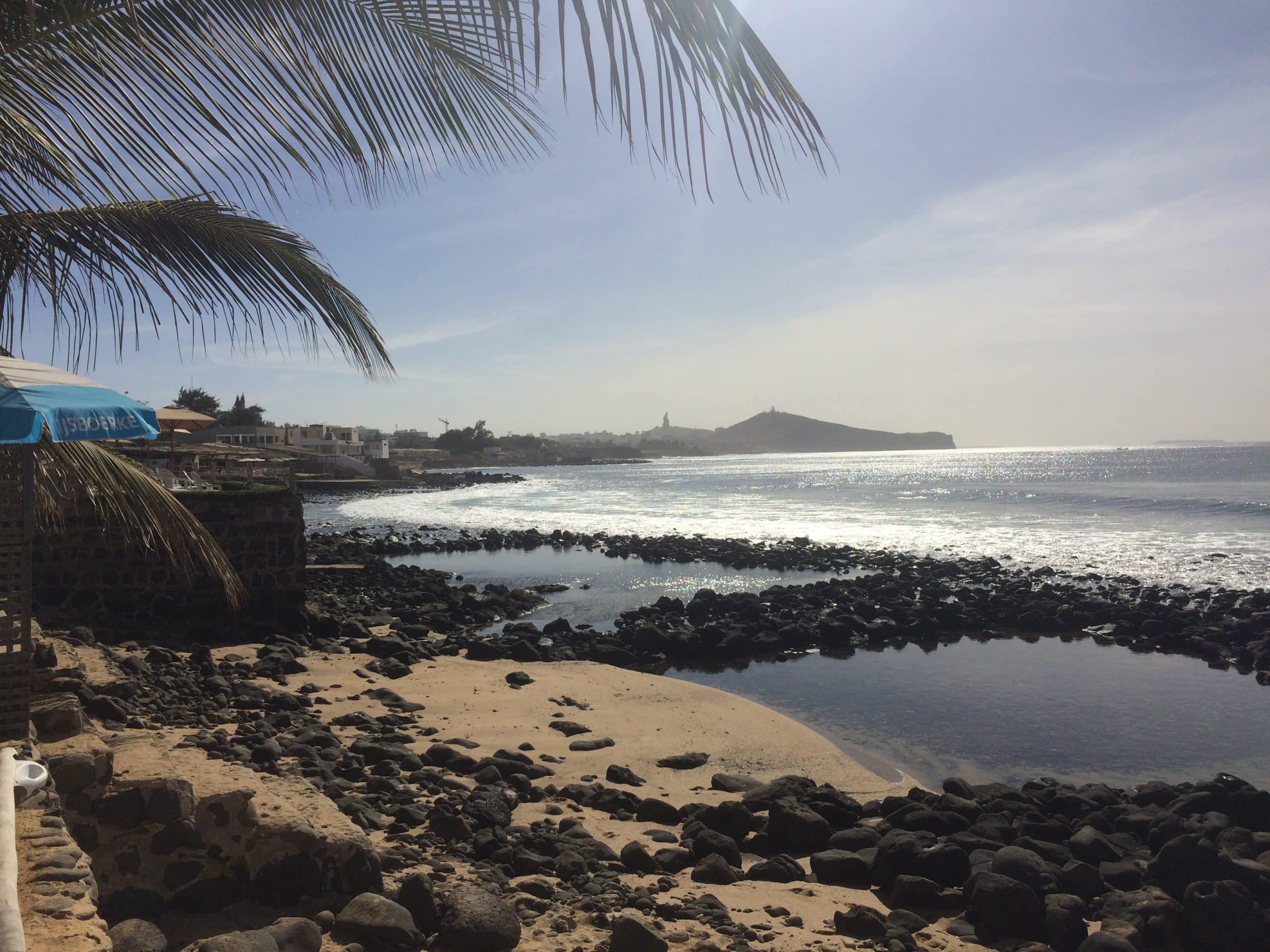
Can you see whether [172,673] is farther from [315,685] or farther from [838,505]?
[838,505]

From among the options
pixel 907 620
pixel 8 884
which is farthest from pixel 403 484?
pixel 8 884

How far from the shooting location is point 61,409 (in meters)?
3.27

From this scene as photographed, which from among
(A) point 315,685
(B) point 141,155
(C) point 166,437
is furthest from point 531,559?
(B) point 141,155

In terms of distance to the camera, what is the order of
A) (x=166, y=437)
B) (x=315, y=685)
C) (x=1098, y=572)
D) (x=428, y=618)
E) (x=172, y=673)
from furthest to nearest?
1. (x=166, y=437)
2. (x=1098, y=572)
3. (x=428, y=618)
4. (x=315, y=685)
5. (x=172, y=673)

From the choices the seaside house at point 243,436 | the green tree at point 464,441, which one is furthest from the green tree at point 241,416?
the green tree at point 464,441

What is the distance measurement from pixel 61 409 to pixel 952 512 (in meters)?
46.9

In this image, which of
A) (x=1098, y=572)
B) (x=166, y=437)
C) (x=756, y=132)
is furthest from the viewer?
(x=166, y=437)

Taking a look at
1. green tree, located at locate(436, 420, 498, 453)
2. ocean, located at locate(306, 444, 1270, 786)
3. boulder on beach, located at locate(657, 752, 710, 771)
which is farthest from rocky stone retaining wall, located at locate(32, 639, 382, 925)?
green tree, located at locate(436, 420, 498, 453)

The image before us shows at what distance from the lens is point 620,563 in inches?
1046

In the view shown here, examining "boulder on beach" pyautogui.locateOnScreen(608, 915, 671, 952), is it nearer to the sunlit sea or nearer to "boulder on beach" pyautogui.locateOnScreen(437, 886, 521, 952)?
"boulder on beach" pyautogui.locateOnScreen(437, 886, 521, 952)

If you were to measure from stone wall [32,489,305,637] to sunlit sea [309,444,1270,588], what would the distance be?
20169mm

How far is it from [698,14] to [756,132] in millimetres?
220

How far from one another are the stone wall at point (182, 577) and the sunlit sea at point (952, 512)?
20.2 metres

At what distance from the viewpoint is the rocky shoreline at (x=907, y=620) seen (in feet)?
45.9
